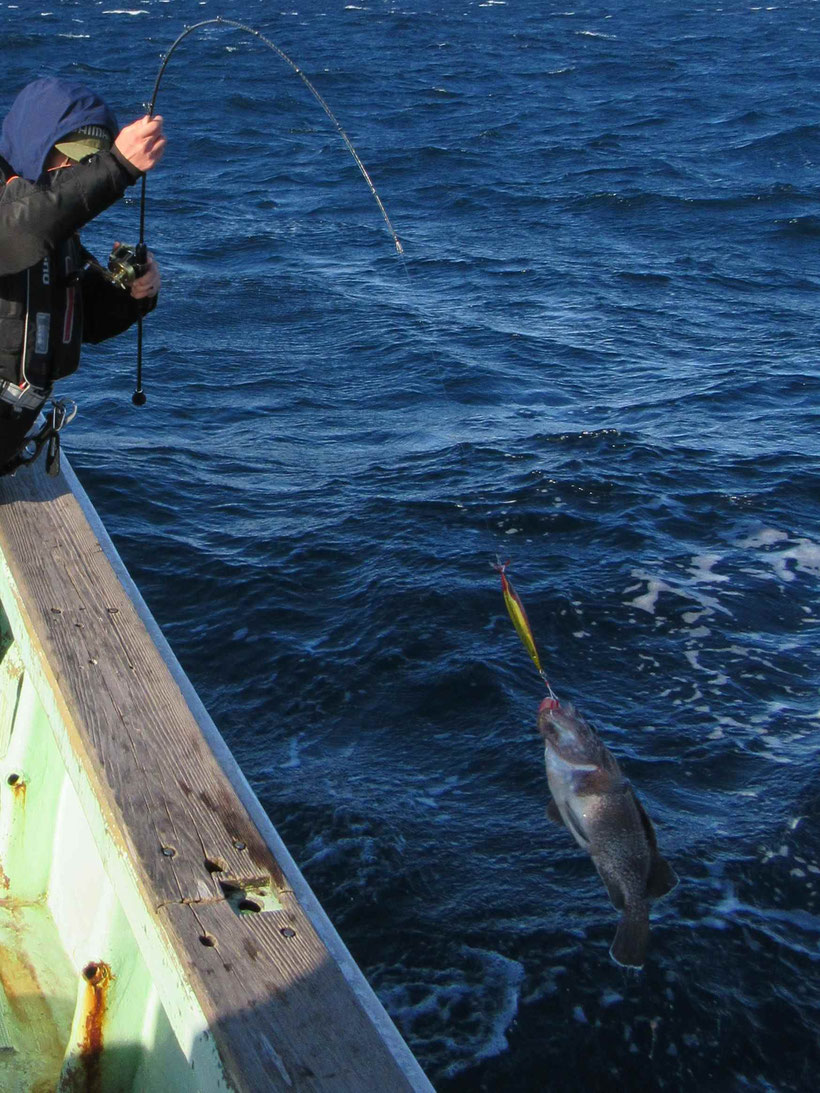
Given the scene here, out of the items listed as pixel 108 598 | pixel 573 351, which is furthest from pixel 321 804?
pixel 573 351

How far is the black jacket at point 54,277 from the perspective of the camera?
3338 millimetres

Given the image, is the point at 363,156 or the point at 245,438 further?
the point at 363,156

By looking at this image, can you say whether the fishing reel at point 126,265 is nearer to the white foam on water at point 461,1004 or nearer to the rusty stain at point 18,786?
the rusty stain at point 18,786

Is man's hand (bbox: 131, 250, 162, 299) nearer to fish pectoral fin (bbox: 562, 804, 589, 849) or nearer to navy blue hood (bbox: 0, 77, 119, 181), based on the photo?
navy blue hood (bbox: 0, 77, 119, 181)

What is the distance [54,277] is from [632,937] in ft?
8.80

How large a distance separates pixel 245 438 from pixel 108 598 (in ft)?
19.4

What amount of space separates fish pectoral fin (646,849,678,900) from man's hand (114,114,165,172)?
2.38 m

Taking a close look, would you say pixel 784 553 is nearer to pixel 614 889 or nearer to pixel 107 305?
pixel 614 889

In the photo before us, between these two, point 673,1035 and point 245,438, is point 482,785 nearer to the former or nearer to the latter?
point 673,1035

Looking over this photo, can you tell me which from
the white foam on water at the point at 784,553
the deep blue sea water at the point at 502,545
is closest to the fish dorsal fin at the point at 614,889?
the deep blue sea water at the point at 502,545

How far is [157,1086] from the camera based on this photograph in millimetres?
2689

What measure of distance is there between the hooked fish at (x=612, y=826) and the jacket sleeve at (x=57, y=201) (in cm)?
197

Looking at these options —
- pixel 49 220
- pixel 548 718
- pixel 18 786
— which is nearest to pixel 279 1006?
pixel 548 718

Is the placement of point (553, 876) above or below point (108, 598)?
below
